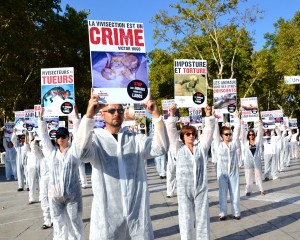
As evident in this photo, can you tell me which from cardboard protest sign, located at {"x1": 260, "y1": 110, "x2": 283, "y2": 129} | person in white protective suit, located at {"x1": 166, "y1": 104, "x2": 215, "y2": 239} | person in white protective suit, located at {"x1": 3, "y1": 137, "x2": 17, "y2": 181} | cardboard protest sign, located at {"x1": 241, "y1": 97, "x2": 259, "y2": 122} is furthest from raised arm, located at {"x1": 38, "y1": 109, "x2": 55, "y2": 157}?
person in white protective suit, located at {"x1": 3, "y1": 137, "x2": 17, "y2": 181}

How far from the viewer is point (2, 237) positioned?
27.0ft

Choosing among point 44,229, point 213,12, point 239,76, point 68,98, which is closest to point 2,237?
point 44,229

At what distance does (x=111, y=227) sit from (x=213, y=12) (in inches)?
1062

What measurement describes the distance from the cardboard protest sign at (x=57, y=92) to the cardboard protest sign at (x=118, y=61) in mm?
A: 3886

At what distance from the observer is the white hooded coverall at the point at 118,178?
3857 millimetres

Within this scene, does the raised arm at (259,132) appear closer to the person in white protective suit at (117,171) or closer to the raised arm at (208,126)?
the raised arm at (208,126)

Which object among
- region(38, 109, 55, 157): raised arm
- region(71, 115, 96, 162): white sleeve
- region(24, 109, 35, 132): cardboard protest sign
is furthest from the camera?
region(24, 109, 35, 132): cardboard protest sign

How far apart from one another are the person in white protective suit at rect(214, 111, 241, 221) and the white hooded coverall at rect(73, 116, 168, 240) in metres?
4.70

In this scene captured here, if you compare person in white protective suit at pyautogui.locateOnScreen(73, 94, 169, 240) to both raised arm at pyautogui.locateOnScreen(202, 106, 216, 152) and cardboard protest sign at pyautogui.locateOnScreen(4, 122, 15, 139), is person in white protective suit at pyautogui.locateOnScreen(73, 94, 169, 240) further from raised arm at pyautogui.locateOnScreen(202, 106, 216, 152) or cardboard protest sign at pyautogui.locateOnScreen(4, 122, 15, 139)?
cardboard protest sign at pyautogui.locateOnScreen(4, 122, 15, 139)

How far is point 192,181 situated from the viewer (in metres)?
6.72

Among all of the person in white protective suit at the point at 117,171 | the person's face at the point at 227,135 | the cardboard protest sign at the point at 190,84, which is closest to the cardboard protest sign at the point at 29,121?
the cardboard protest sign at the point at 190,84

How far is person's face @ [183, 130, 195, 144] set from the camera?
269 inches

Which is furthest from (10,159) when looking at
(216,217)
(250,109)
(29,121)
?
(216,217)

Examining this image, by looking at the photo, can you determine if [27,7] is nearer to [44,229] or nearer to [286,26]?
[44,229]
